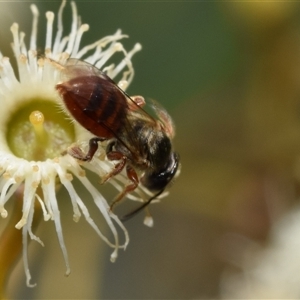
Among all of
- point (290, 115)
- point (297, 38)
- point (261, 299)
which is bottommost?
point (261, 299)

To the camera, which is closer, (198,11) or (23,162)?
(23,162)

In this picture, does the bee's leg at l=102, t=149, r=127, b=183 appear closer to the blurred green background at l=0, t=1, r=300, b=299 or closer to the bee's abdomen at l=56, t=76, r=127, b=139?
the bee's abdomen at l=56, t=76, r=127, b=139

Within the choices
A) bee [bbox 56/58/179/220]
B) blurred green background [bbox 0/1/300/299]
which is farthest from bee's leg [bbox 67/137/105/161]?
blurred green background [bbox 0/1/300/299]

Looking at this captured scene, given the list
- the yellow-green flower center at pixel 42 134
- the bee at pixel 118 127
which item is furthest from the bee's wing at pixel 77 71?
the yellow-green flower center at pixel 42 134

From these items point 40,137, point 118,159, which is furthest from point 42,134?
point 118,159

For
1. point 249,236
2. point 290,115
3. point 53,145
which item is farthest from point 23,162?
point 290,115

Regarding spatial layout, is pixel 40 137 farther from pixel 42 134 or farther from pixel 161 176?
pixel 161 176

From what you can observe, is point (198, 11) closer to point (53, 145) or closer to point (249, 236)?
point (249, 236)
